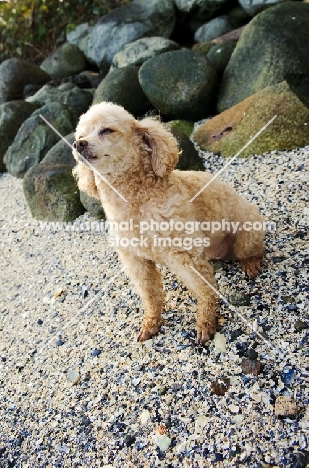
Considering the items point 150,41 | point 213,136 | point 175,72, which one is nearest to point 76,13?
point 150,41

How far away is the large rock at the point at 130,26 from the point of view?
8328mm

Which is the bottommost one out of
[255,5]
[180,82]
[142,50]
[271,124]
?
[271,124]

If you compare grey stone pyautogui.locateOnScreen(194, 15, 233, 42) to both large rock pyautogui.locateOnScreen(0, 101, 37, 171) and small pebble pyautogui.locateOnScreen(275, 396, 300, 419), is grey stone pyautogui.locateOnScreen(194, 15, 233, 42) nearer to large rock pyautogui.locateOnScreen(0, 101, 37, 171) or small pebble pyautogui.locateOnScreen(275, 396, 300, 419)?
large rock pyautogui.locateOnScreen(0, 101, 37, 171)

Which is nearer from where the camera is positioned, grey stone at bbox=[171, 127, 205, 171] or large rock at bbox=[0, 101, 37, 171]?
grey stone at bbox=[171, 127, 205, 171]

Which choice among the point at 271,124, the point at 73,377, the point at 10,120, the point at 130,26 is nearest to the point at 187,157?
the point at 271,124

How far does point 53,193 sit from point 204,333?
2766 mm

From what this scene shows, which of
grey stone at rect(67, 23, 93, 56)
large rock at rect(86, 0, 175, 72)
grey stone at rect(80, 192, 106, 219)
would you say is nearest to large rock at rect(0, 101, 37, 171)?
large rock at rect(86, 0, 175, 72)

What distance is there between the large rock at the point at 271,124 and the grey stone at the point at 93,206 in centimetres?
147

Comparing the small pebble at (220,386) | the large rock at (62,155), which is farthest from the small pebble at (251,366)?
the large rock at (62,155)

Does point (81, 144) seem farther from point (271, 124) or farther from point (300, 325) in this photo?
point (271, 124)

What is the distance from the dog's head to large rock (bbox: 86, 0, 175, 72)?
6760 mm

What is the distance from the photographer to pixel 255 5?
7285 mm

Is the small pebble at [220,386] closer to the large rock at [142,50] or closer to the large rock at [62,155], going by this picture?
the large rock at [62,155]

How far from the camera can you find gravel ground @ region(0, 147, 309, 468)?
6.81 ft
